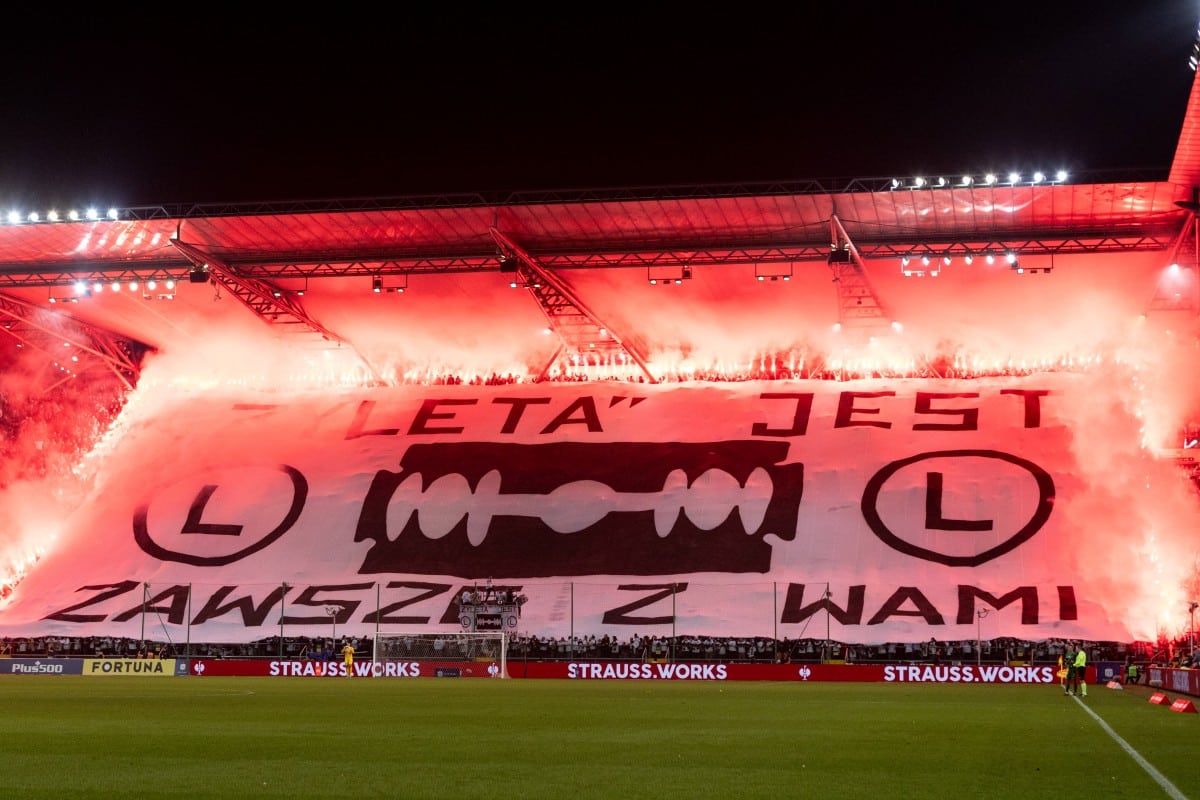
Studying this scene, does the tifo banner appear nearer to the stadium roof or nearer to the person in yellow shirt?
the stadium roof

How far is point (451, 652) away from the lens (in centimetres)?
3659

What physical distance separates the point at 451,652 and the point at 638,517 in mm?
8799

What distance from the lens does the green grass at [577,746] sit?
10.2 m

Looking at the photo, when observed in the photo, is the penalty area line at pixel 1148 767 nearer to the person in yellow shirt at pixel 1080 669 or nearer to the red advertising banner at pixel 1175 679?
the person in yellow shirt at pixel 1080 669

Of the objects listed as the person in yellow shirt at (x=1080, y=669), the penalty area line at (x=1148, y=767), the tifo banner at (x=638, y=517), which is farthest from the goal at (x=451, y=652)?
the penalty area line at (x=1148, y=767)

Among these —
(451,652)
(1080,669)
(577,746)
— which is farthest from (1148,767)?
(451,652)

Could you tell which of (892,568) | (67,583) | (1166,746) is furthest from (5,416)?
(1166,746)

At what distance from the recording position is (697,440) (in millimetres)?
46000

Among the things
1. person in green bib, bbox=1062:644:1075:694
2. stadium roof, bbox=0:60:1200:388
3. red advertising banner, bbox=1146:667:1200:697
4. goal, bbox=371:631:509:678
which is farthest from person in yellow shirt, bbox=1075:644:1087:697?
stadium roof, bbox=0:60:1200:388

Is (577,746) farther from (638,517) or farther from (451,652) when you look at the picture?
(638,517)

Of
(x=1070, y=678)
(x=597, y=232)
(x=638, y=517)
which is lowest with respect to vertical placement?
(x=1070, y=678)

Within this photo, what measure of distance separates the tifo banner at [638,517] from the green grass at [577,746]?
45.8ft

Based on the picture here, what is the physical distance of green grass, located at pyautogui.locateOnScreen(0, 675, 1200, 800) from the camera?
33.5 feet

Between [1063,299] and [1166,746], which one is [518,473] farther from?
[1166,746]
